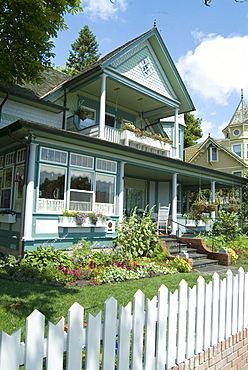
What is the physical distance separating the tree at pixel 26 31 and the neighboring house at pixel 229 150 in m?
25.3

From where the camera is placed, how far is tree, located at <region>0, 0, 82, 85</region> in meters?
7.37

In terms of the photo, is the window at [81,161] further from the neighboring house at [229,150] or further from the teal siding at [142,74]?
the neighboring house at [229,150]

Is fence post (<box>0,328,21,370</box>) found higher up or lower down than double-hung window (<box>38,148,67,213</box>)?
lower down

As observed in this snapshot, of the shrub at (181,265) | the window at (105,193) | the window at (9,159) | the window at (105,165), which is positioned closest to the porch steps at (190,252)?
the shrub at (181,265)

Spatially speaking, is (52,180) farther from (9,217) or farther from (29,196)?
(9,217)

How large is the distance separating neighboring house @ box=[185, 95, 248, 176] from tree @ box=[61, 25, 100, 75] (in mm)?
17638

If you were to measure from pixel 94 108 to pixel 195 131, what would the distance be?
3301 centimetres

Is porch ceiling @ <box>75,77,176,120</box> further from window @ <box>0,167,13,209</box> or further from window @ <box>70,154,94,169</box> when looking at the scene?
window @ <box>0,167,13,209</box>

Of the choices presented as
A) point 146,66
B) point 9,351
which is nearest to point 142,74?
point 146,66

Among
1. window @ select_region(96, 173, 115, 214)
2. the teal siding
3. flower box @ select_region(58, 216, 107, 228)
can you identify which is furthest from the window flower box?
the teal siding

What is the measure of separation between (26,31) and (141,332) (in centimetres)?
789

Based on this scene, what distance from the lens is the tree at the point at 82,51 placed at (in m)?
38.3

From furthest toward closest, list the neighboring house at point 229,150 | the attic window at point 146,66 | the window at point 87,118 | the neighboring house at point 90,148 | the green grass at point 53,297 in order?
1. the neighboring house at point 229,150
2. the attic window at point 146,66
3. the window at point 87,118
4. the neighboring house at point 90,148
5. the green grass at point 53,297

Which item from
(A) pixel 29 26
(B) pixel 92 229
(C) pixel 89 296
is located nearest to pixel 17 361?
(C) pixel 89 296
